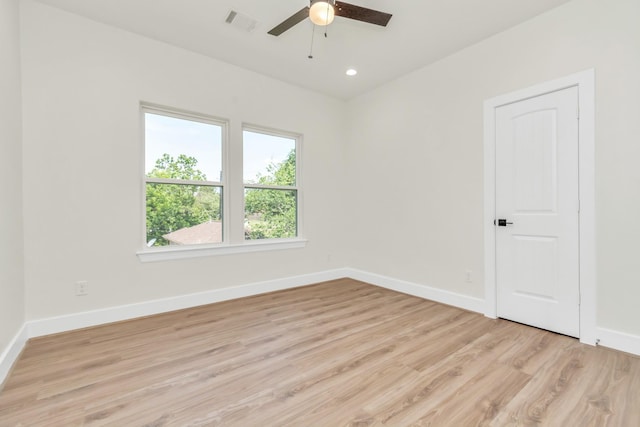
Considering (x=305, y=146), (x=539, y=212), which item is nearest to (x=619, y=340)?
(x=539, y=212)

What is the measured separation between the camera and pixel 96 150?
2.81 metres

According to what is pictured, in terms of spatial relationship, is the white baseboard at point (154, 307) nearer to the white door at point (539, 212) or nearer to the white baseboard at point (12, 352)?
the white baseboard at point (12, 352)

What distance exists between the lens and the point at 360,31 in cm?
289

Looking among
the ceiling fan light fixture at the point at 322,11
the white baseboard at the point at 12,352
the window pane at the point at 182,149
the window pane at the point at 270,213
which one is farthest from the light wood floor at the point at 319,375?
the ceiling fan light fixture at the point at 322,11

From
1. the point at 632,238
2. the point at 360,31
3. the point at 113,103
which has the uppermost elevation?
the point at 360,31

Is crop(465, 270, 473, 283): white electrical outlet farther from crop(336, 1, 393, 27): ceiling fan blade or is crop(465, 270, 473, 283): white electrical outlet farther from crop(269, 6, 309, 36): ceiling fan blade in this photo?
crop(269, 6, 309, 36): ceiling fan blade

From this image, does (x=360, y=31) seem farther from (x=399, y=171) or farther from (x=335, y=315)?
(x=335, y=315)

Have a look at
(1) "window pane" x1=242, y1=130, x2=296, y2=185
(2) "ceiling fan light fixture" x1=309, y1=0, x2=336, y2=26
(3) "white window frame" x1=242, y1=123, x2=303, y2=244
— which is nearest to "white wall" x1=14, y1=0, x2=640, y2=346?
(3) "white window frame" x1=242, y1=123, x2=303, y2=244

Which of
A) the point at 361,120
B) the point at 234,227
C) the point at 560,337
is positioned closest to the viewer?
the point at 560,337

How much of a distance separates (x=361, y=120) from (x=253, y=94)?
5.46 feet

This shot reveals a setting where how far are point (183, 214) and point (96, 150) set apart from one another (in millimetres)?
1009

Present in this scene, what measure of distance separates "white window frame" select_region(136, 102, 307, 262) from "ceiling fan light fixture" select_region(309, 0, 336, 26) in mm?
1842

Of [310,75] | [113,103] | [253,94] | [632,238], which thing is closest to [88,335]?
[113,103]

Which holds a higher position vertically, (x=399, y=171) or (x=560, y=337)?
(x=399, y=171)
